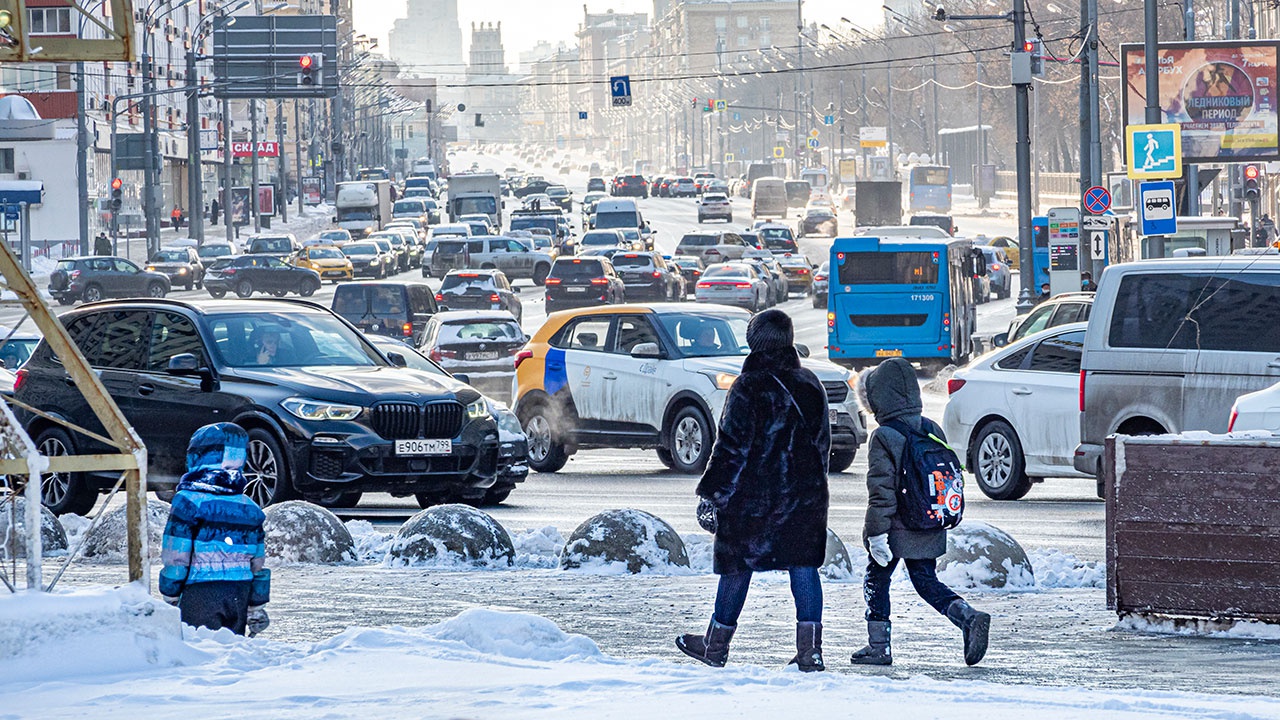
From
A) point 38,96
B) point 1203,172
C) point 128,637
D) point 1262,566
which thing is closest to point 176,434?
point 128,637

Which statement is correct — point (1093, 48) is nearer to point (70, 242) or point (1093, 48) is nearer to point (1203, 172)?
point (1203, 172)

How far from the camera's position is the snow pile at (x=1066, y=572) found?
11.0 metres

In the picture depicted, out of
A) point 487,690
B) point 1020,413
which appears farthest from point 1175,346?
point 487,690

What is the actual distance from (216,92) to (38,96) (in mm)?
15171

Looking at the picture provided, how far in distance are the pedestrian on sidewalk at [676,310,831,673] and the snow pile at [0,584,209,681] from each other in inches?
81.6

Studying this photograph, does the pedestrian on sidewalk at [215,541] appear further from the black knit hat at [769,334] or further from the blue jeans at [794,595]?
the black knit hat at [769,334]

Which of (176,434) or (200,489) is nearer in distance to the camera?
(200,489)

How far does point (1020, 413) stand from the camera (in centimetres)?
1658

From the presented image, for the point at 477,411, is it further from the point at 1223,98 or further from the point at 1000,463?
the point at 1223,98

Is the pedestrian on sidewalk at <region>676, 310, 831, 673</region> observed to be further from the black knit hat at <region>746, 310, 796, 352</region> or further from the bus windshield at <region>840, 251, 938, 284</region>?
the bus windshield at <region>840, 251, 938, 284</region>

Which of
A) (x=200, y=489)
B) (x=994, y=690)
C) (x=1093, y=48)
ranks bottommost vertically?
(x=994, y=690)

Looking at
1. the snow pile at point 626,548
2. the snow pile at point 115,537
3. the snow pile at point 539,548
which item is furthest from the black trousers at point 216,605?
the snow pile at point 115,537

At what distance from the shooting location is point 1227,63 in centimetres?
4197

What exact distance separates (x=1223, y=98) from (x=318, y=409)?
32.0 metres
